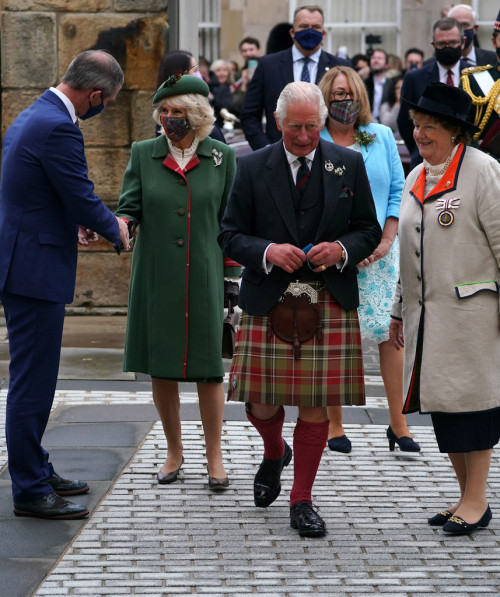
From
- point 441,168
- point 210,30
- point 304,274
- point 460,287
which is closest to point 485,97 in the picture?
point 441,168

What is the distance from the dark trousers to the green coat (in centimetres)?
66

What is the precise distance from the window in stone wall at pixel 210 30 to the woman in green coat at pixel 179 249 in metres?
21.6

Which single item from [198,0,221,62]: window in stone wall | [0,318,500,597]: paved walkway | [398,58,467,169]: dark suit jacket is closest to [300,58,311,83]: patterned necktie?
[398,58,467,169]: dark suit jacket

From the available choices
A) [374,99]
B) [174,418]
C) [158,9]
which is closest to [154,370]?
[174,418]

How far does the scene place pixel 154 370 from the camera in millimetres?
6055

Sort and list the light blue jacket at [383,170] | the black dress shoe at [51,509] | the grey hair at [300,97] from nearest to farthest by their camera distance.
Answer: the grey hair at [300,97]
the black dress shoe at [51,509]
the light blue jacket at [383,170]

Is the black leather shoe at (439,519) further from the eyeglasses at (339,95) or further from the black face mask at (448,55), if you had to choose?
the black face mask at (448,55)

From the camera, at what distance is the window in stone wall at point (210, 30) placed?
1075 inches

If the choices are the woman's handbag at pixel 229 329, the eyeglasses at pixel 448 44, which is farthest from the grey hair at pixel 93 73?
the eyeglasses at pixel 448 44

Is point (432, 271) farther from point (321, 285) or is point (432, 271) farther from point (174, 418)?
point (174, 418)

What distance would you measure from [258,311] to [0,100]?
630 centimetres

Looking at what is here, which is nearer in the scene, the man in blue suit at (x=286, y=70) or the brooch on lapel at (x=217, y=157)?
the brooch on lapel at (x=217, y=157)

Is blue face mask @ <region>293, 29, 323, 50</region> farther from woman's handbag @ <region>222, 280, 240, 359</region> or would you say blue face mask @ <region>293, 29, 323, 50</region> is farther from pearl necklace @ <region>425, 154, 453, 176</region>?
pearl necklace @ <region>425, 154, 453, 176</region>

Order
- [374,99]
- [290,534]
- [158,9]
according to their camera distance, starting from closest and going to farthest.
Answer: [290,534] → [158,9] → [374,99]
